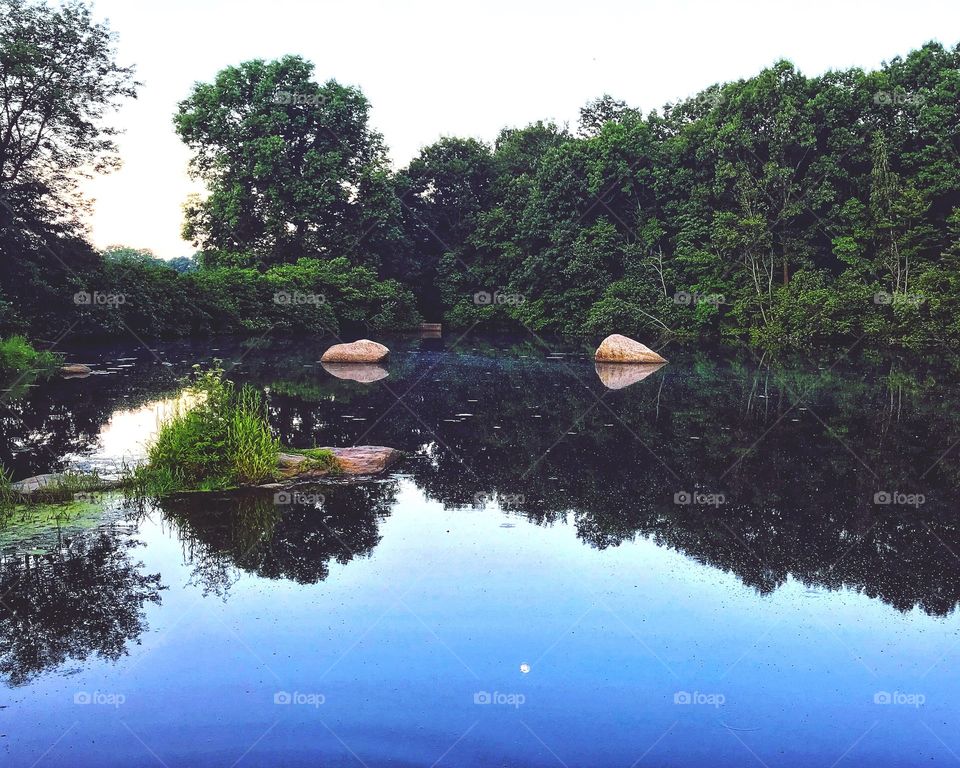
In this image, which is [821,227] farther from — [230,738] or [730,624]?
[230,738]

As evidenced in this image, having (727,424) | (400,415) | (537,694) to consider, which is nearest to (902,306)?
(727,424)

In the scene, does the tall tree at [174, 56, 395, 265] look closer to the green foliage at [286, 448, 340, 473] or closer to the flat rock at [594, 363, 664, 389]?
the flat rock at [594, 363, 664, 389]

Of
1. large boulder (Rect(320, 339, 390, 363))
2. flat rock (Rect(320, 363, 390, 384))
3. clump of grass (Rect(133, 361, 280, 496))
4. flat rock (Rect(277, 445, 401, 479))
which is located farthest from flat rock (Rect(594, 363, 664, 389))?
clump of grass (Rect(133, 361, 280, 496))

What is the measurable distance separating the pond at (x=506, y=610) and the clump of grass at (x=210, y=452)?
509mm

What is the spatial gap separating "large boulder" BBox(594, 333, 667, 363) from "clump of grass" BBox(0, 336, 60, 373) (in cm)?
1753

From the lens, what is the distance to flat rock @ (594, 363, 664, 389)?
71.2ft

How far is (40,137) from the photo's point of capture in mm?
31453

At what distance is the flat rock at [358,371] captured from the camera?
2302cm

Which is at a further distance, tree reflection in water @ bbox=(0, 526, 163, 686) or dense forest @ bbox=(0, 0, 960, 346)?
dense forest @ bbox=(0, 0, 960, 346)

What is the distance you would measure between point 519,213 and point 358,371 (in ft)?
99.1

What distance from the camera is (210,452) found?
10.1 metres

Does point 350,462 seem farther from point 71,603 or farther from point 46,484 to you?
point 71,603

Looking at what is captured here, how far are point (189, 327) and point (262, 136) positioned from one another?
15.1 metres

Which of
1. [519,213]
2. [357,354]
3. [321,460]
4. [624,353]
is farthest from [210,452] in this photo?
[519,213]
